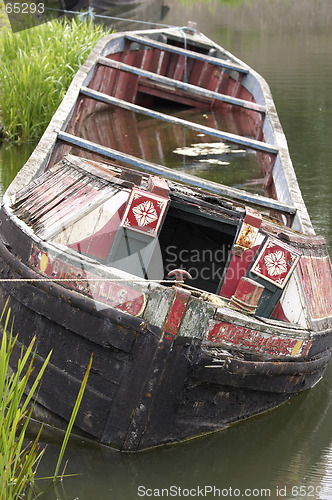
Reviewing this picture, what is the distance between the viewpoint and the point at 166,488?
4.29m

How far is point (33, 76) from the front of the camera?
33.6 ft

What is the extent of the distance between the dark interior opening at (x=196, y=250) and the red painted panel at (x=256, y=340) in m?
1.32

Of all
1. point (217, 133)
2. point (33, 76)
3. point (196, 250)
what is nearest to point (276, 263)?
point (196, 250)

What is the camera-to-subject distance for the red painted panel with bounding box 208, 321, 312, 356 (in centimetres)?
431

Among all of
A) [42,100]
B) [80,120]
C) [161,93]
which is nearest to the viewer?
[80,120]

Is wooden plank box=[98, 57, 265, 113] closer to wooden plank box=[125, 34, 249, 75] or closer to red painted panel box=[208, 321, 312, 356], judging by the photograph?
wooden plank box=[125, 34, 249, 75]

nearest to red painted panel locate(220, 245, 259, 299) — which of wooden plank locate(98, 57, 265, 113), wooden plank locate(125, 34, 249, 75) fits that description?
wooden plank locate(98, 57, 265, 113)

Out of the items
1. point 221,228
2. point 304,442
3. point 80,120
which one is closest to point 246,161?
point 80,120

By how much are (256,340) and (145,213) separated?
0.99 meters

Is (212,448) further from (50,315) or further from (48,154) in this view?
(48,154)

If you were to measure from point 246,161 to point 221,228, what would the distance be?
4.08 m

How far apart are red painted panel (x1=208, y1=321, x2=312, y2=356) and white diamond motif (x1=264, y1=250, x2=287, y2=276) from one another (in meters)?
0.38

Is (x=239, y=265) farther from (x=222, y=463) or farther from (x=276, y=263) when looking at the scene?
(x=222, y=463)

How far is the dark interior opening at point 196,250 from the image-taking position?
5.94m
